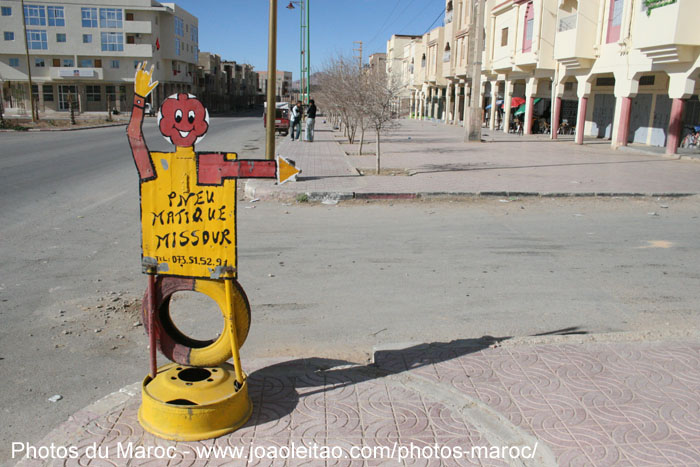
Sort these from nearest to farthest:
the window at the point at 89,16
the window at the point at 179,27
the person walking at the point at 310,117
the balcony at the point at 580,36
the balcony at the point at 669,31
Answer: the balcony at the point at 669,31, the balcony at the point at 580,36, the person walking at the point at 310,117, the window at the point at 89,16, the window at the point at 179,27

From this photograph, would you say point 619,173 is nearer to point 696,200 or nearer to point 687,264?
point 696,200

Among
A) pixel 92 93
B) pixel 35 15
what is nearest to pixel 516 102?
pixel 92 93

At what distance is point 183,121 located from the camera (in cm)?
336

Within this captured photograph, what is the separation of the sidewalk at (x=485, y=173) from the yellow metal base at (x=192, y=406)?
28.2ft

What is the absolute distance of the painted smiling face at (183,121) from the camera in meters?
3.36

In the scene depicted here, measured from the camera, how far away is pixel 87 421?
3.46 m

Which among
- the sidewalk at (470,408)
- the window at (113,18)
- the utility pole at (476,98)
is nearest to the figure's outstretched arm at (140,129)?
the sidewalk at (470,408)

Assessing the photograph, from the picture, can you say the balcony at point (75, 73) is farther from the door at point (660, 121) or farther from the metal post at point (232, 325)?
the metal post at point (232, 325)

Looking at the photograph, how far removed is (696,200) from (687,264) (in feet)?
20.3

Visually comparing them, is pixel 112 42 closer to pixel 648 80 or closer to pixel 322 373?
pixel 648 80

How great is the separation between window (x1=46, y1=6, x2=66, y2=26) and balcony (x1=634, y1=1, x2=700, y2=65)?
7040cm

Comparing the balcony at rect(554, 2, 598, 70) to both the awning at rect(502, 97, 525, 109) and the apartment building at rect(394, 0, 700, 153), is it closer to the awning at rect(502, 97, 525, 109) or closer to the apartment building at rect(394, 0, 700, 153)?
the apartment building at rect(394, 0, 700, 153)

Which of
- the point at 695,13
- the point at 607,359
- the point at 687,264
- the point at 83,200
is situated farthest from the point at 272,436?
the point at 695,13

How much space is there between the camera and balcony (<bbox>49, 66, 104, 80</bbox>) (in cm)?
6962
